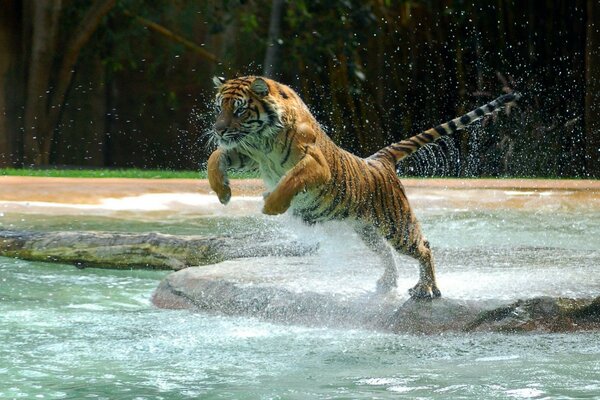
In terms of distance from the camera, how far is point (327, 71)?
15852mm

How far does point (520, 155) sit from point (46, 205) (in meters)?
7.50

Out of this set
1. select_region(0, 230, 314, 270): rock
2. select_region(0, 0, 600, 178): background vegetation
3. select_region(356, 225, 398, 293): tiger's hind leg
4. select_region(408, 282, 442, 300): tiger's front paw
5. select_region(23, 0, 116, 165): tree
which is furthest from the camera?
select_region(23, 0, 116, 165): tree

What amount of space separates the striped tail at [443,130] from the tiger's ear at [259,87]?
0.91m

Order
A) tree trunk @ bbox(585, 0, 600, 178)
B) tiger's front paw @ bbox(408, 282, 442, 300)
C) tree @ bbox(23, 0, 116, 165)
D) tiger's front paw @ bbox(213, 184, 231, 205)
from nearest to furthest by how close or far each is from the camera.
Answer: tiger's front paw @ bbox(213, 184, 231, 205) → tiger's front paw @ bbox(408, 282, 442, 300) → tree trunk @ bbox(585, 0, 600, 178) → tree @ bbox(23, 0, 116, 165)

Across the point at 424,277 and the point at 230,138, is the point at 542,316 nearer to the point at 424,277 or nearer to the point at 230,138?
the point at 424,277

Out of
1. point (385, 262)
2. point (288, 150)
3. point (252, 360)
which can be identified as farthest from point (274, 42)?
point (252, 360)

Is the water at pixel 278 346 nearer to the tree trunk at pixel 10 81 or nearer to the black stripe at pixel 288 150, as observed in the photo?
the black stripe at pixel 288 150

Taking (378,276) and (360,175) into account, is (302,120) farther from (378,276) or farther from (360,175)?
(378,276)

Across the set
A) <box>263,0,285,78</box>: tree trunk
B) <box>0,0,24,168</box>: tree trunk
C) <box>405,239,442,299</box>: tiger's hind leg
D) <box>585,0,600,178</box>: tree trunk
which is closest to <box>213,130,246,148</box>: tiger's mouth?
<box>405,239,442,299</box>: tiger's hind leg

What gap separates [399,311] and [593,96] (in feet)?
32.7

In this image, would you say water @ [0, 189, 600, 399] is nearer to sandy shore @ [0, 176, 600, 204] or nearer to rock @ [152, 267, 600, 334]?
rock @ [152, 267, 600, 334]

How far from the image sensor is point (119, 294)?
20.5 ft

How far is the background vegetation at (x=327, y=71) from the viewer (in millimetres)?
14891

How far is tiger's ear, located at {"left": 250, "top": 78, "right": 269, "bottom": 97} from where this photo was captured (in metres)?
4.88
